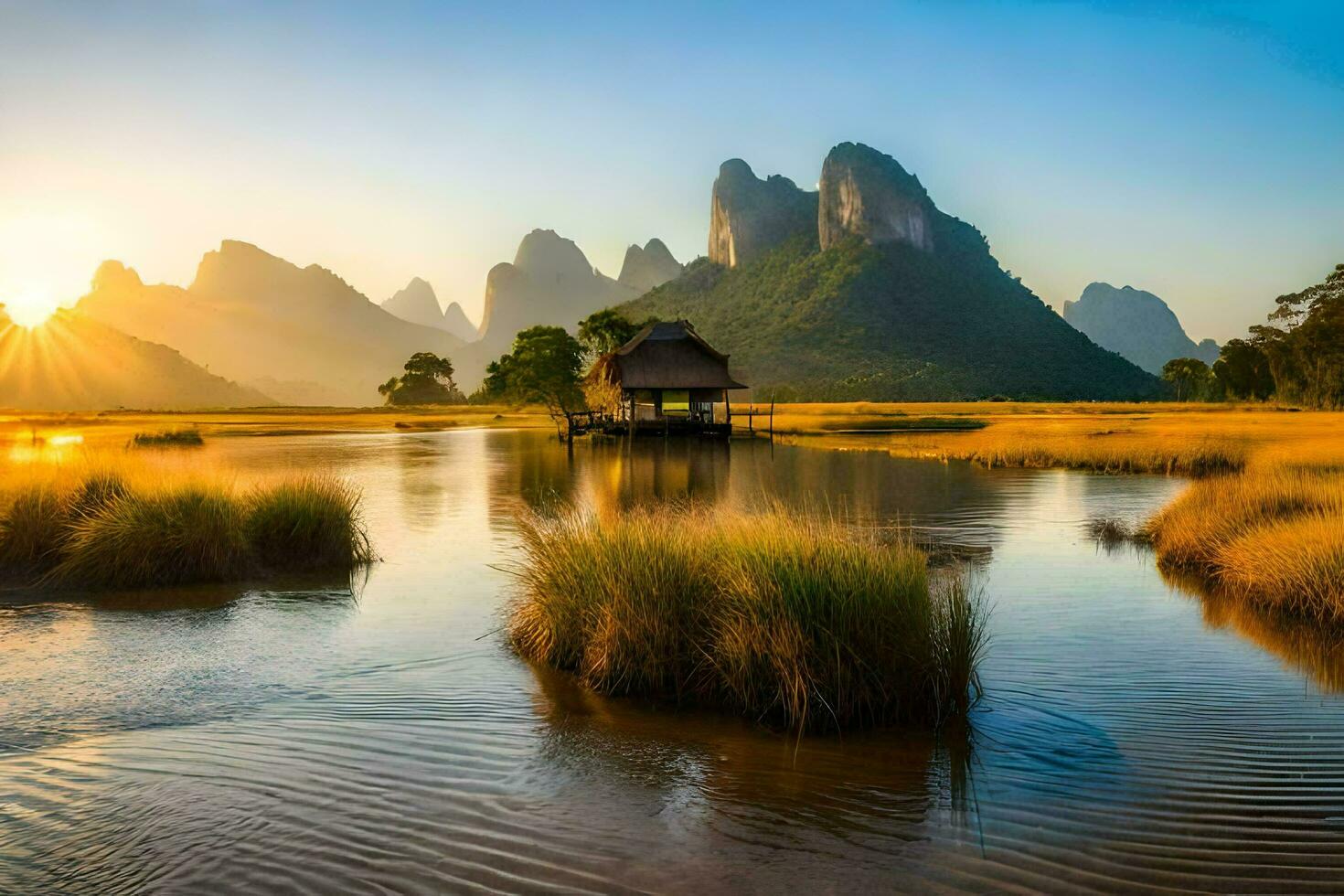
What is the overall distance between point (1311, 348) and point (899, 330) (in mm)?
43544

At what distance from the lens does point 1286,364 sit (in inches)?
3425

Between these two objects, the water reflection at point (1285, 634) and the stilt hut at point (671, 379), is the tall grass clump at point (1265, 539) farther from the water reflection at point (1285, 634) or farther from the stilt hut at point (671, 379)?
the stilt hut at point (671, 379)

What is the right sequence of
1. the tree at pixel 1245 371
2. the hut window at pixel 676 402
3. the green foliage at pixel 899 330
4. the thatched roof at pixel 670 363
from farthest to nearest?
the green foliage at pixel 899 330, the tree at pixel 1245 371, the hut window at pixel 676 402, the thatched roof at pixel 670 363

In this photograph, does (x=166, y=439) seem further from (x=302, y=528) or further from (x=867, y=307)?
(x=867, y=307)

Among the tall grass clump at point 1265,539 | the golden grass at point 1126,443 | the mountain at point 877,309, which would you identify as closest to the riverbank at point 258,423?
the mountain at point 877,309

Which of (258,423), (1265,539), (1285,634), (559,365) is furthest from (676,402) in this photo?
(1285,634)

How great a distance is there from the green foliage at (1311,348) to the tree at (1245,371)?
4317 mm

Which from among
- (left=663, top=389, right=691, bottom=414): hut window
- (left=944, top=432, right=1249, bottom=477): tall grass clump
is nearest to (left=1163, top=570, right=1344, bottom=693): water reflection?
(left=944, top=432, right=1249, bottom=477): tall grass clump

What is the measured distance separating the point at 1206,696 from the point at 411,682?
271 inches

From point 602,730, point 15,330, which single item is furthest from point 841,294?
point 15,330

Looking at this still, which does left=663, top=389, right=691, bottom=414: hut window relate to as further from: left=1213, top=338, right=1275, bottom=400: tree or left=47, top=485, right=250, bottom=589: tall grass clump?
left=1213, top=338, right=1275, bottom=400: tree

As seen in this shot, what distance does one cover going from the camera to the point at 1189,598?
12125mm

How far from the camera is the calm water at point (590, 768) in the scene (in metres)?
4.62

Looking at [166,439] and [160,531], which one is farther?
[166,439]
